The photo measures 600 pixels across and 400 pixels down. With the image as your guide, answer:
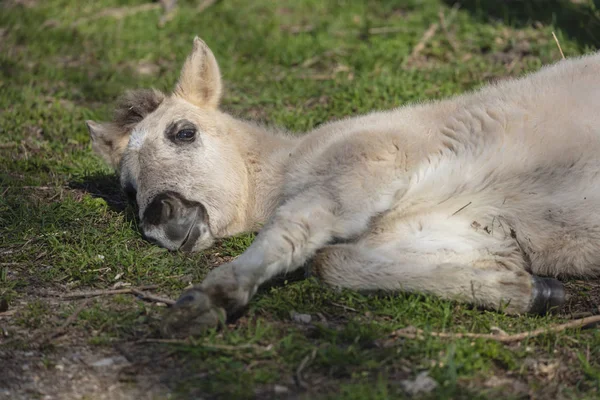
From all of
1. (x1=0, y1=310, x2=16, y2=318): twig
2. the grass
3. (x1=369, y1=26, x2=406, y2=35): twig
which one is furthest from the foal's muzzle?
(x1=369, y1=26, x2=406, y2=35): twig

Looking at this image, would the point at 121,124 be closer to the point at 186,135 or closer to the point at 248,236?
the point at 186,135

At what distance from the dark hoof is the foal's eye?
8.35ft

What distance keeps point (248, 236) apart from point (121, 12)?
19.3ft

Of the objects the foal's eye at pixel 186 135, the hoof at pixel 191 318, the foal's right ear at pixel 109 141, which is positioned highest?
the foal's eye at pixel 186 135

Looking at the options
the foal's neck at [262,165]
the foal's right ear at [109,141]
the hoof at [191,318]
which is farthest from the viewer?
the foal's right ear at [109,141]

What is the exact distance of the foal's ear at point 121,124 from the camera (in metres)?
6.16

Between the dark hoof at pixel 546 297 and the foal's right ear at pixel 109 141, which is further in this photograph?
the foal's right ear at pixel 109 141

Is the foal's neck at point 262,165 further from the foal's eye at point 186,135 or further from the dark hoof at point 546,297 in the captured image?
the dark hoof at point 546,297

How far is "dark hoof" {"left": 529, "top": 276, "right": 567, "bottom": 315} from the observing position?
4633 millimetres

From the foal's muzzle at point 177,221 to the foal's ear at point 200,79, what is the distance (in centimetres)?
102

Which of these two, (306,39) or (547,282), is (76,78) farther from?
(547,282)

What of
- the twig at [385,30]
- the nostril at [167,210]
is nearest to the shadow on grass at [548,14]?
the twig at [385,30]

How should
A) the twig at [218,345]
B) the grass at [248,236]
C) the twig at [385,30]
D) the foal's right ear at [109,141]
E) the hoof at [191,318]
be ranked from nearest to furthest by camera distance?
1. the grass at [248,236]
2. the twig at [218,345]
3. the hoof at [191,318]
4. the foal's right ear at [109,141]
5. the twig at [385,30]

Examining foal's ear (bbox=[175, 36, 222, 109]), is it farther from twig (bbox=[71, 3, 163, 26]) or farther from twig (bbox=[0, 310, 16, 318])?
twig (bbox=[71, 3, 163, 26])
